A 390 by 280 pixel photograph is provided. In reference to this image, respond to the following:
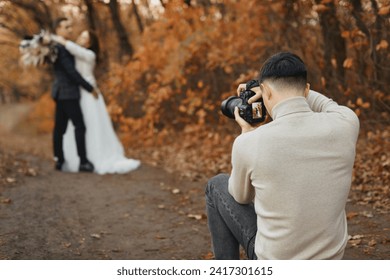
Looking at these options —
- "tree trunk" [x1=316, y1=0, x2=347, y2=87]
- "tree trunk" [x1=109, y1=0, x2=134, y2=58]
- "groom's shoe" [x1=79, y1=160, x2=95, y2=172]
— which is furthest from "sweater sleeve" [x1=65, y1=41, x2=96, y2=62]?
"tree trunk" [x1=109, y1=0, x2=134, y2=58]

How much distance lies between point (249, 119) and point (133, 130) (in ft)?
22.0

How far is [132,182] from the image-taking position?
6.08 meters

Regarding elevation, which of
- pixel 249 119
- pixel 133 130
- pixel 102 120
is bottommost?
pixel 133 130

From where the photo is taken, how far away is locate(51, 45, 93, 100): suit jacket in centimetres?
626

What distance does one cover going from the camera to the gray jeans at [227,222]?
253 cm

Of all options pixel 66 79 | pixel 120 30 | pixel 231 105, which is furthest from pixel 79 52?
pixel 120 30

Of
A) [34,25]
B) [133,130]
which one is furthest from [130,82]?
[34,25]

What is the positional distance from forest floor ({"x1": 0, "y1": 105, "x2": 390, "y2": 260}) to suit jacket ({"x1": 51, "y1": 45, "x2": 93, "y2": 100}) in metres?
1.05

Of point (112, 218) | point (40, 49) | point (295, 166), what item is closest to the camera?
point (295, 166)

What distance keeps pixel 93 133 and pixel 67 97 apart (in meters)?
0.61

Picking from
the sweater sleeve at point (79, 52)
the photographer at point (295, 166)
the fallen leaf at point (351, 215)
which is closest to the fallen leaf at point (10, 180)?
the sweater sleeve at point (79, 52)

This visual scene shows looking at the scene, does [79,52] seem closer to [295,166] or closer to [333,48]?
[333,48]

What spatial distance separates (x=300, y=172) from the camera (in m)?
2.08
